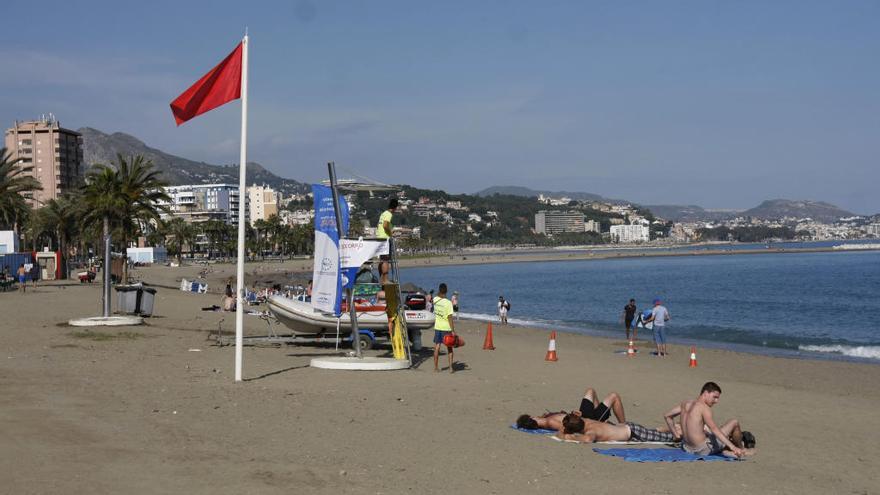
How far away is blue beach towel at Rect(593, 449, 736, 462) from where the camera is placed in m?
9.08

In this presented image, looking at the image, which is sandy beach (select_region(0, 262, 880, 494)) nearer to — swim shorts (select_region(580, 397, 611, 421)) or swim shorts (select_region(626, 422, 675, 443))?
swim shorts (select_region(626, 422, 675, 443))

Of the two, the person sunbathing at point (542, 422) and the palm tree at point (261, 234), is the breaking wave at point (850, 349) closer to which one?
the person sunbathing at point (542, 422)

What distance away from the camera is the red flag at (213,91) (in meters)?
12.4

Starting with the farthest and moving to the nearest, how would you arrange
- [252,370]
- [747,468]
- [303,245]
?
1. [303,245]
2. [252,370]
3. [747,468]

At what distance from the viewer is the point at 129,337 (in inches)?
735

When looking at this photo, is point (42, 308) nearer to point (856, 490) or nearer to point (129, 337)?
point (129, 337)

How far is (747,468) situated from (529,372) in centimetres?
866

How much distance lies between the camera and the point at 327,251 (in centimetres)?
1517

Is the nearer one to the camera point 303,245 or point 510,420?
point 510,420

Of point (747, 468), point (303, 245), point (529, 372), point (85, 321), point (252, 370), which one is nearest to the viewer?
point (747, 468)

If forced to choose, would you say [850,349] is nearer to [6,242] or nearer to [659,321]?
[659,321]

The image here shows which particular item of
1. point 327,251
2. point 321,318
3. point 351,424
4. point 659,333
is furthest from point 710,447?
point 659,333

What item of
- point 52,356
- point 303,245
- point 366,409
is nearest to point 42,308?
point 52,356

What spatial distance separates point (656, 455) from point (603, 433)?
83 cm
